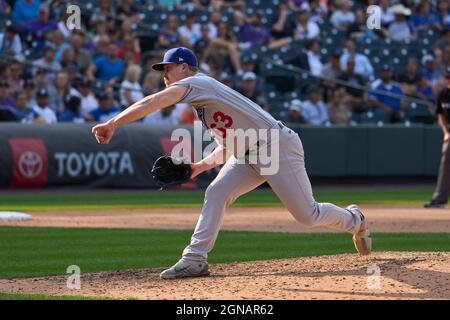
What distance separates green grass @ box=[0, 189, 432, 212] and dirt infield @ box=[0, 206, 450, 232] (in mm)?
959

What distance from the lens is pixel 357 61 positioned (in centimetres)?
2448

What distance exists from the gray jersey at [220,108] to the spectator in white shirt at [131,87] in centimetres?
1227

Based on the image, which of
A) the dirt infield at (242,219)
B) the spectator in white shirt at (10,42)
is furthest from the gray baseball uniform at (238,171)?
the spectator in white shirt at (10,42)

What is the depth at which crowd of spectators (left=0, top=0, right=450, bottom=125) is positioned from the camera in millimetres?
19797

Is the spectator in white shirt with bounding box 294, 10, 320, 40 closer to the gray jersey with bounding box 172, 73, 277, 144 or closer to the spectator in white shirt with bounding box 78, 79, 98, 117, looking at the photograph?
the spectator in white shirt with bounding box 78, 79, 98, 117

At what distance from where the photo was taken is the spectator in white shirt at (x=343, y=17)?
85.1ft

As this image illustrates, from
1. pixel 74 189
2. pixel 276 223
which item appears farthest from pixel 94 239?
pixel 74 189

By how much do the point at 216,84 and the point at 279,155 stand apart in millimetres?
741

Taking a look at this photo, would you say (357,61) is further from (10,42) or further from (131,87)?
(10,42)

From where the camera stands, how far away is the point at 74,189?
63.2 feet

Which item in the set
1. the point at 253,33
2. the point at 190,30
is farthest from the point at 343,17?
the point at 190,30

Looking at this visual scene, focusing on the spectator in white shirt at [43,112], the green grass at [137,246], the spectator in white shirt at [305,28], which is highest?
the spectator in white shirt at [305,28]

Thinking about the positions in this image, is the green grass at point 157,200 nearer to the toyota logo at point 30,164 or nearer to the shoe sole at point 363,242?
the toyota logo at point 30,164
